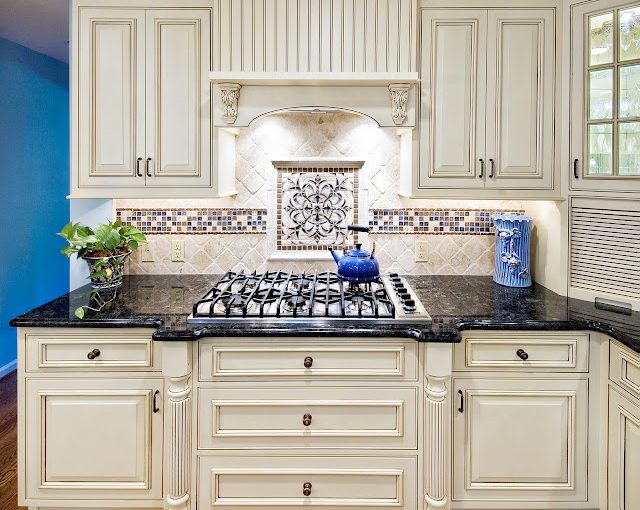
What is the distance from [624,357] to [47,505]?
2.24 meters

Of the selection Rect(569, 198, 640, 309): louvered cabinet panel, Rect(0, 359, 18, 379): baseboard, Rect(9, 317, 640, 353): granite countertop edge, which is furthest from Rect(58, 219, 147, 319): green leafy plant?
Rect(0, 359, 18, 379): baseboard

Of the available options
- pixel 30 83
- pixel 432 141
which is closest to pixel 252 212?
pixel 432 141

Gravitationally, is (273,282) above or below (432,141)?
below

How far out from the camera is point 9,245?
409cm

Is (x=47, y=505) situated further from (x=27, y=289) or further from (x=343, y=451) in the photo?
(x=27, y=289)

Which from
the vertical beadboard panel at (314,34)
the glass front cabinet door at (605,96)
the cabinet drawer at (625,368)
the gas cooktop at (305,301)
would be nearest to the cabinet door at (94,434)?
the gas cooktop at (305,301)

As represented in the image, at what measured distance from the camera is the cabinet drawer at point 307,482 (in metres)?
1.95

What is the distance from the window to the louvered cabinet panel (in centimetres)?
15

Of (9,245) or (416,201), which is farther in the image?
(9,245)

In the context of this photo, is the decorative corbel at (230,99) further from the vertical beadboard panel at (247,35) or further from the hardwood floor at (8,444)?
the hardwood floor at (8,444)

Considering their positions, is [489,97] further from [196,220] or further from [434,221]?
[196,220]

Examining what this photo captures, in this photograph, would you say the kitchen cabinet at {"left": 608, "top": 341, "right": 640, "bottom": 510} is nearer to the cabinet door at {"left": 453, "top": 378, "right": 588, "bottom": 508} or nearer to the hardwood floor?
the cabinet door at {"left": 453, "top": 378, "right": 588, "bottom": 508}

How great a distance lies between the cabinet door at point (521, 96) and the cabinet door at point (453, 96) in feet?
0.17

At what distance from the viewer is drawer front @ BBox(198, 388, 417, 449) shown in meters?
1.93
